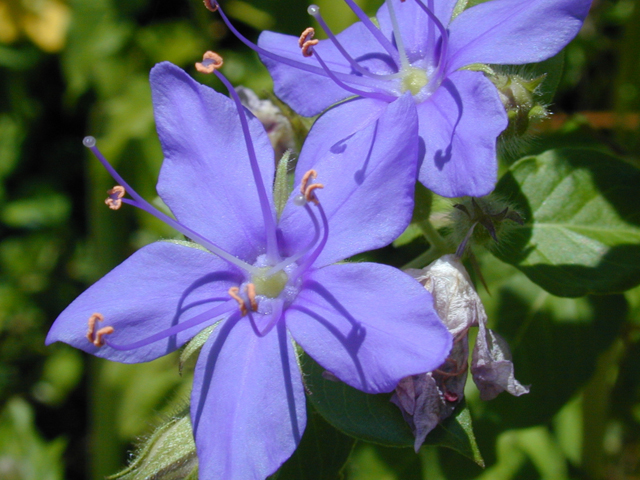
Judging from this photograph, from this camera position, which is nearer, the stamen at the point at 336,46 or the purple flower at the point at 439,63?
the purple flower at the point at 439,63

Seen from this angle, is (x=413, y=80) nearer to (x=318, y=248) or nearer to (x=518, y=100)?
(x=518, y=100)

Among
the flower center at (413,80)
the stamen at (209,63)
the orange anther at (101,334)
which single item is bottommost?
the orange anther at (101,334)

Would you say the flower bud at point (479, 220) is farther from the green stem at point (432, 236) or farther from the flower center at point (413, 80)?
the flower center at point (413, 80)

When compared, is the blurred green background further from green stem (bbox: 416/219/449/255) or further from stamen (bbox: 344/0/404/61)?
stamen (bbox: 344/0/404/61)

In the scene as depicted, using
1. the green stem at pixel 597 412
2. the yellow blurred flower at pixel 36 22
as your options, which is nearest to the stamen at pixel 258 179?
the green stem at pixel 597 412

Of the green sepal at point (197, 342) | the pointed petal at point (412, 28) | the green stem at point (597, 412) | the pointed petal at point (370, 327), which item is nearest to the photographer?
the pointed petal at point (370, 327)

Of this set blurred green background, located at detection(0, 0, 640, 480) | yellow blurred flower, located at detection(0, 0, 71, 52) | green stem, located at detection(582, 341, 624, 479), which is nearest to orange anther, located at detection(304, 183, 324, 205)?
blurred green background, located at detection(0, 0, 640, 480)

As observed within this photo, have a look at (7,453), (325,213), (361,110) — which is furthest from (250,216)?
(7,453)
